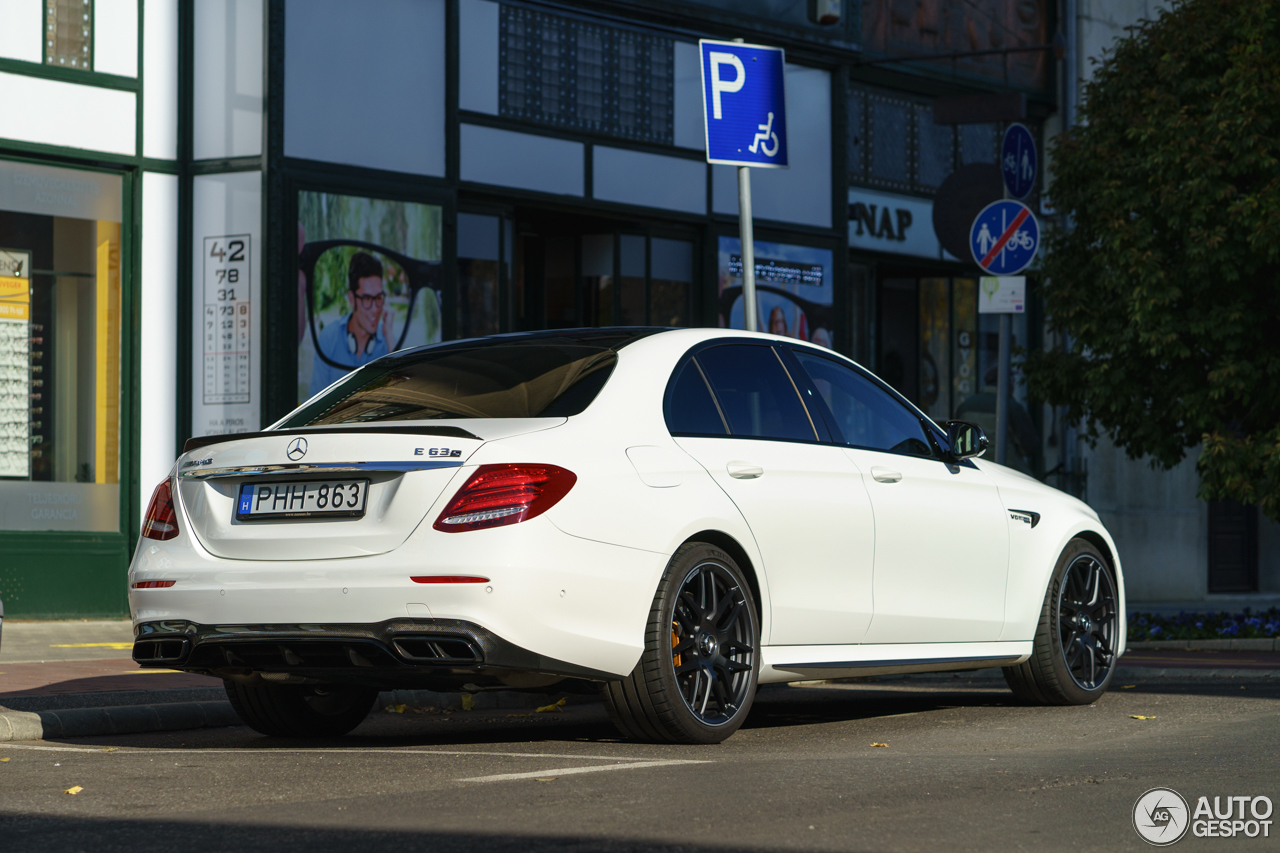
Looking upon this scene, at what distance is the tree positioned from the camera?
Result: 1380cm

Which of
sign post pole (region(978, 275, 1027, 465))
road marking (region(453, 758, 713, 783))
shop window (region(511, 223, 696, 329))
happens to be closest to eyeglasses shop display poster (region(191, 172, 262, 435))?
shop window (region(511, 223, 696, 329))

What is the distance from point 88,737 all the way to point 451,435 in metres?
2.52

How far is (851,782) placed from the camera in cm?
578

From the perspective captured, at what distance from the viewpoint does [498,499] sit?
6.21 metres

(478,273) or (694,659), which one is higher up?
(478,273)

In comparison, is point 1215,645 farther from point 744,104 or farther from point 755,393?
point 755,393

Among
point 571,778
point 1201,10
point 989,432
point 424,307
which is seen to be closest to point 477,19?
point 424,307

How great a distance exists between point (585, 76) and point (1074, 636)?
855cm

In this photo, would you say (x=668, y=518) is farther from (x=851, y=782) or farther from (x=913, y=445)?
(x=913, y=445)

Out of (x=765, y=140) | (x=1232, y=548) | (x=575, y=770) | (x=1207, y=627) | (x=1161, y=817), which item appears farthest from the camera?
(x=1232, y=548)

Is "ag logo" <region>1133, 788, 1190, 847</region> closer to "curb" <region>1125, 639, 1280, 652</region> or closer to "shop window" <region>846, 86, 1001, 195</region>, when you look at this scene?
"curb" <region>1125, 639, 1280, 652</region>

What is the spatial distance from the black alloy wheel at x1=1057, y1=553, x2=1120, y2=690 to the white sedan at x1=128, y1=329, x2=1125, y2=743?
2.84 ft

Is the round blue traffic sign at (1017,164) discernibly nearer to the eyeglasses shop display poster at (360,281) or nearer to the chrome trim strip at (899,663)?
the eyeglasses shop display poster at (360,281)

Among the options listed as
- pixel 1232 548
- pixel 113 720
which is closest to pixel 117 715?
pixel 113 720
